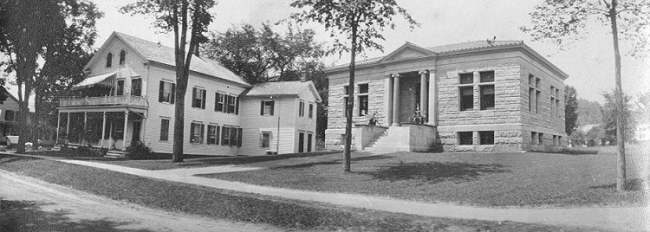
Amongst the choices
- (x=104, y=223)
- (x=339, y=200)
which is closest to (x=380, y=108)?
(x=339, y=200)

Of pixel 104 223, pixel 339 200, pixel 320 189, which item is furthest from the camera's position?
pixel 320 189

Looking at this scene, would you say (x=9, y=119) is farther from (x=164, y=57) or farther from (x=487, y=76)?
(x=487, y=76)

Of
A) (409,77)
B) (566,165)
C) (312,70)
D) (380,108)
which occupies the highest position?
(312,70)

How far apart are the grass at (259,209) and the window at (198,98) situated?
51.1 feet

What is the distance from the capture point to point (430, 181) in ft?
39.0

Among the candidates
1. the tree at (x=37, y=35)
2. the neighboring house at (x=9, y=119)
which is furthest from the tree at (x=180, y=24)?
the neighboring house at (x=9, y=119)

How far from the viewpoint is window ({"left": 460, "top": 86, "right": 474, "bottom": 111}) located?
19.5 metres

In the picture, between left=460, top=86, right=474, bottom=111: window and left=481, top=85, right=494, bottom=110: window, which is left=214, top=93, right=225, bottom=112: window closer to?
left=460, top=86, right=474, bottom=111: window

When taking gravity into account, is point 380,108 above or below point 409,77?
below

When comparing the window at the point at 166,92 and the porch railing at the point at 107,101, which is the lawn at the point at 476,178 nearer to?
the porch railing at the point at 107,101

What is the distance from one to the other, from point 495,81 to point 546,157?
14.5 ft

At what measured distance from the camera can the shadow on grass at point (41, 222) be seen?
6855 mm

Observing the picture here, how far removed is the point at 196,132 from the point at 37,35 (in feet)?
35.1

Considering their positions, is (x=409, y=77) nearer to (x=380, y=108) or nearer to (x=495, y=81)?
(x=380, y=108)
